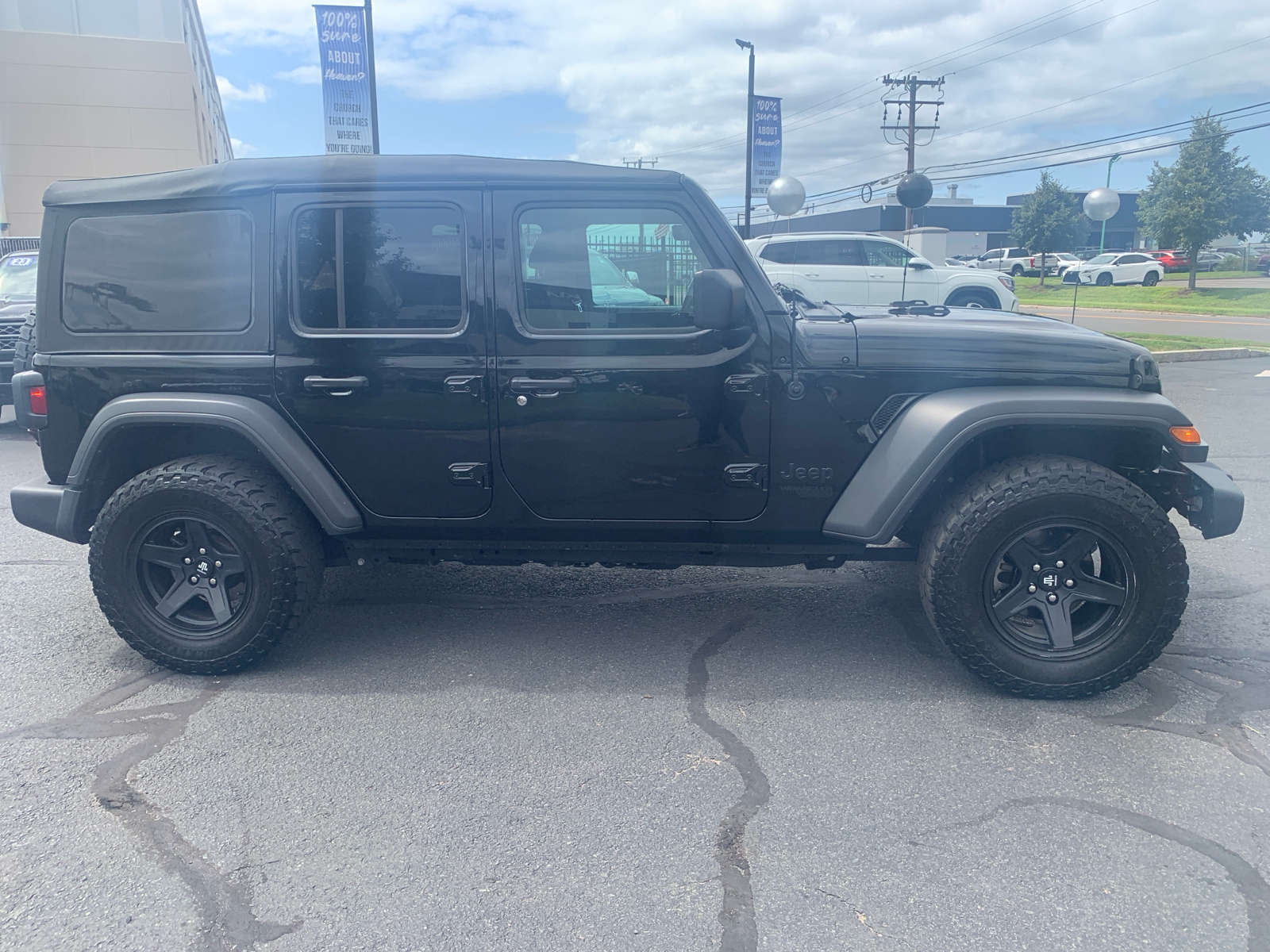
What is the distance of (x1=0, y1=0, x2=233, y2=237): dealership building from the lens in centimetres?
3284

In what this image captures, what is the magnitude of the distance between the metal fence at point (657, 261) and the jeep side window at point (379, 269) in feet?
1.85

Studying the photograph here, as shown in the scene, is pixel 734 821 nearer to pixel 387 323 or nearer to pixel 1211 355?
pixel 387 323

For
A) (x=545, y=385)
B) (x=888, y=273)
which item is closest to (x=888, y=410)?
(x=545, y=385)

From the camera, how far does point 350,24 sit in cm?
1184

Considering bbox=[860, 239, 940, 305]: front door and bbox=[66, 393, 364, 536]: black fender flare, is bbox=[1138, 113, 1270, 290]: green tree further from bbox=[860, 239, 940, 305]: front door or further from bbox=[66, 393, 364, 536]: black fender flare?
bbox=[66, 393, 364, 536]: black fender flare

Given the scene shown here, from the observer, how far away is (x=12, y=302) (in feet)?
33.6

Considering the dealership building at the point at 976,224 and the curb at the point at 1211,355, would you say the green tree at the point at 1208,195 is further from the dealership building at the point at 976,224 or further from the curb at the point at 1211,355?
the dealership building at the point at 976,224

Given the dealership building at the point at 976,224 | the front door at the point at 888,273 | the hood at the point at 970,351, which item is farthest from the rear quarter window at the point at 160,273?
the dealership building at the point at 976,224

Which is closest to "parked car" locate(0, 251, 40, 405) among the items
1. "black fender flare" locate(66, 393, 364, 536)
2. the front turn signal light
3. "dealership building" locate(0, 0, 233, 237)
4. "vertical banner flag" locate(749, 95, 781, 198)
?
"black fender flare" locate(66, 393, 364, 536)

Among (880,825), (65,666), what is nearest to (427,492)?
(65,666)

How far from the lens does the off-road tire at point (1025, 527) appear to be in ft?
11.3

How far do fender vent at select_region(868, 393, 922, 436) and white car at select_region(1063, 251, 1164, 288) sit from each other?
144 feet

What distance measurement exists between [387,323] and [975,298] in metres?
13.7

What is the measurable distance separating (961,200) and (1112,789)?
92.5 meters
